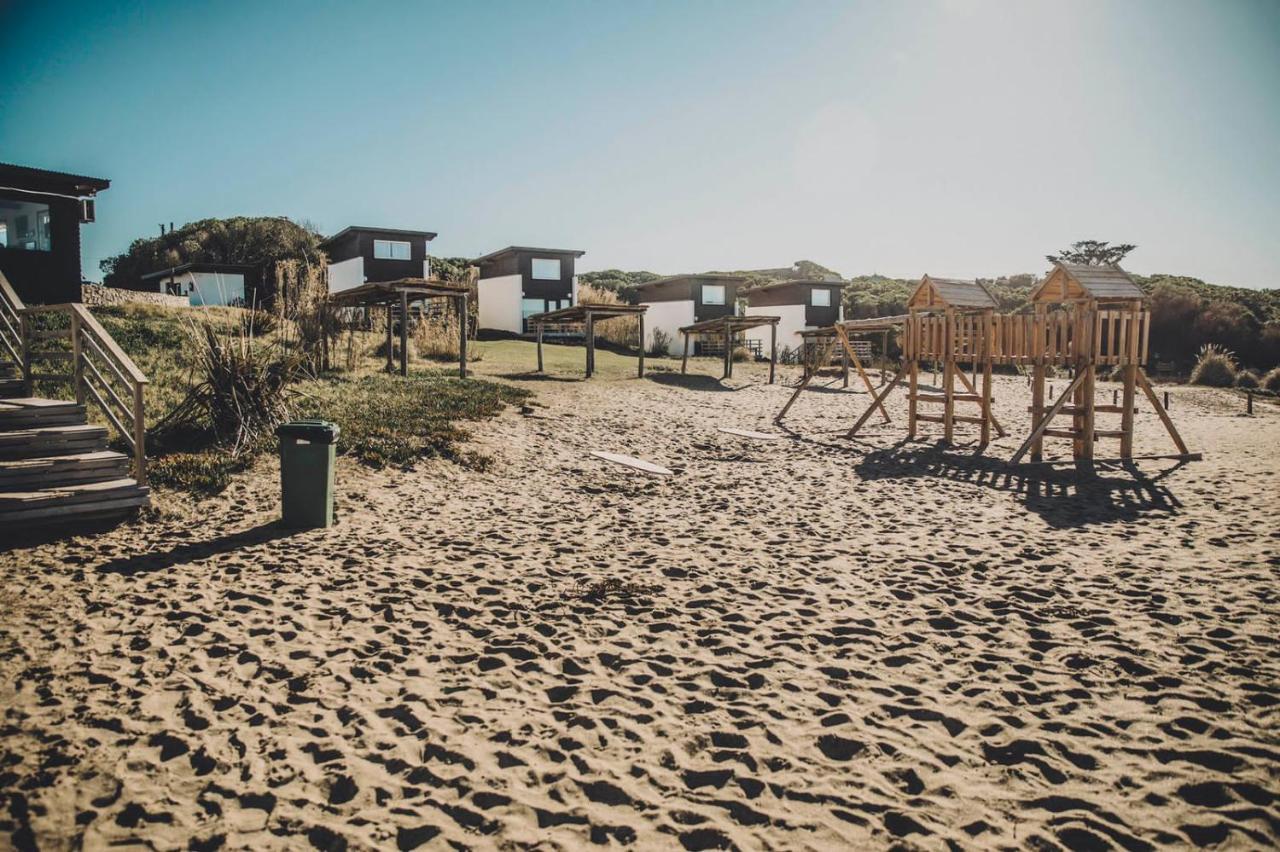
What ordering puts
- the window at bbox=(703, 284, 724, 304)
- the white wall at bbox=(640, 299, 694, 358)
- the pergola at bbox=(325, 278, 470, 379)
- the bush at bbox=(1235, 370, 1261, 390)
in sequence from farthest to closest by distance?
the window at bbox=(703, 284, 724, 304) → the white wall at bbox=(640, 299, 694, 358) → the bush at bbox=(1235, 370, 1261, 390) → the pergola at bbox=(325, 278, 470, 379)

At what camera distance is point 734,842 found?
9.87ft

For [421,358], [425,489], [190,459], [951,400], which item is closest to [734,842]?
[425,489]

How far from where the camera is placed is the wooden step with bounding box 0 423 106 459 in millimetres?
7230

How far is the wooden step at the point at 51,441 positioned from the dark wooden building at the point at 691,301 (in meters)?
37.7

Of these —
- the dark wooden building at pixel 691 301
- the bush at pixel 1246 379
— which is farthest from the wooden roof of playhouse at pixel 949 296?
the dark wooden building at pixel 691 301

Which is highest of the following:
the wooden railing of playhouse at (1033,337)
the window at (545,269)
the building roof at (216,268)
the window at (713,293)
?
the window at (545,269)

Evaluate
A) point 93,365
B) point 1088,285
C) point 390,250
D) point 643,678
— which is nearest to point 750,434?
point 1088,285

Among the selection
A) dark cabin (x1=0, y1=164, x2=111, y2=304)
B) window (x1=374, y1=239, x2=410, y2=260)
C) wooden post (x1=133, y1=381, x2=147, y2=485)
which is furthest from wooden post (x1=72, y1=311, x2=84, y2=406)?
window (x1=374, y1=239, x2=410, y2=260)

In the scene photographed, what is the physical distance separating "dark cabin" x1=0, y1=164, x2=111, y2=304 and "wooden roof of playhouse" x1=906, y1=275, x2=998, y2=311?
26.2 meters

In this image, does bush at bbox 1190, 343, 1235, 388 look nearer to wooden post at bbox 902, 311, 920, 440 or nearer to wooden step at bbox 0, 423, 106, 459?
wooden post at bbox 902, 311, 920, 440

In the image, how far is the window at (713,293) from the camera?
46.4 m

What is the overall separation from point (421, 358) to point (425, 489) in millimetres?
16652

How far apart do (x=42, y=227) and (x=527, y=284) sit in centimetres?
2590

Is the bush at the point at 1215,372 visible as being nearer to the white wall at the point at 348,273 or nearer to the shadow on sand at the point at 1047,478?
the shadow on sand at the point at 1047,478
